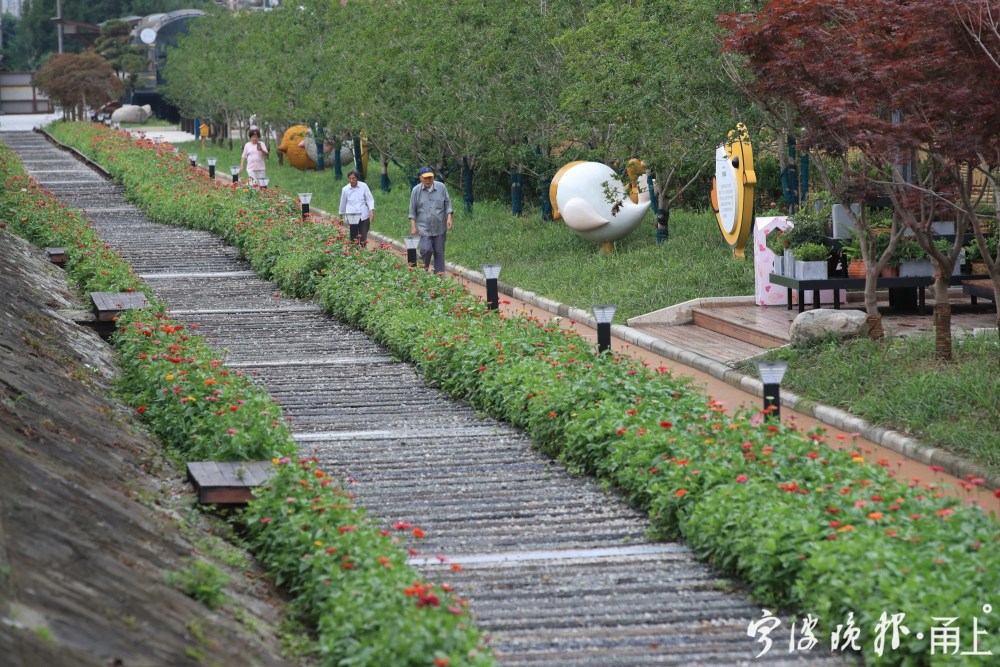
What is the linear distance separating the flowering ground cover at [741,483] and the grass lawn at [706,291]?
4.22ft

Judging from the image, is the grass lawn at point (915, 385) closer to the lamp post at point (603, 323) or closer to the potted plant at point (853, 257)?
the lamp post at point (603, 323)

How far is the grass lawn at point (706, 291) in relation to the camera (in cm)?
1069

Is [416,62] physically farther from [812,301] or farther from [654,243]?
[812,301]

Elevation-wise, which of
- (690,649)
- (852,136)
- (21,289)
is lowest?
(690,649)

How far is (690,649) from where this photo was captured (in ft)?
21.5

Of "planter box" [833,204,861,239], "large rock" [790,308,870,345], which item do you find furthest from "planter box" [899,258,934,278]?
"large rock" [790,308,870,345]

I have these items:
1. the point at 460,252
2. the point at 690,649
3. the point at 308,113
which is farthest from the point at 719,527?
the point at 308,113

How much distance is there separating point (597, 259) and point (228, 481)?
40.4 ft

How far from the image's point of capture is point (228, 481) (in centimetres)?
859

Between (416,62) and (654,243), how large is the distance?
7747 millimetres

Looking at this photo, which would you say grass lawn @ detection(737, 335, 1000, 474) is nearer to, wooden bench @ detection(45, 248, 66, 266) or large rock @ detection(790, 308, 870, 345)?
large rock @ detection(790, 308, 870, 345)

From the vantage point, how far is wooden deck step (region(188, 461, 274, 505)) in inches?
335

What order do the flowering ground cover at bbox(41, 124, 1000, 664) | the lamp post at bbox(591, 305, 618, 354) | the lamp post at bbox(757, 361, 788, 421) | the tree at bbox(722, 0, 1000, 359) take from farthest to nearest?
the lamp post at bbox(591, 305, 618, 354)
the tree at bbox(722, 0, 1000, 359)
the lamp post at bbox(757, 361, 788, 421)
the flowering ground cover at bbox(41, 124, 1000, 664)

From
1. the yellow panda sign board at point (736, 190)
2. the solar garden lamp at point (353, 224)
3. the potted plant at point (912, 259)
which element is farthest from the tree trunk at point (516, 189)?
the potted plant at point (912, 259)
